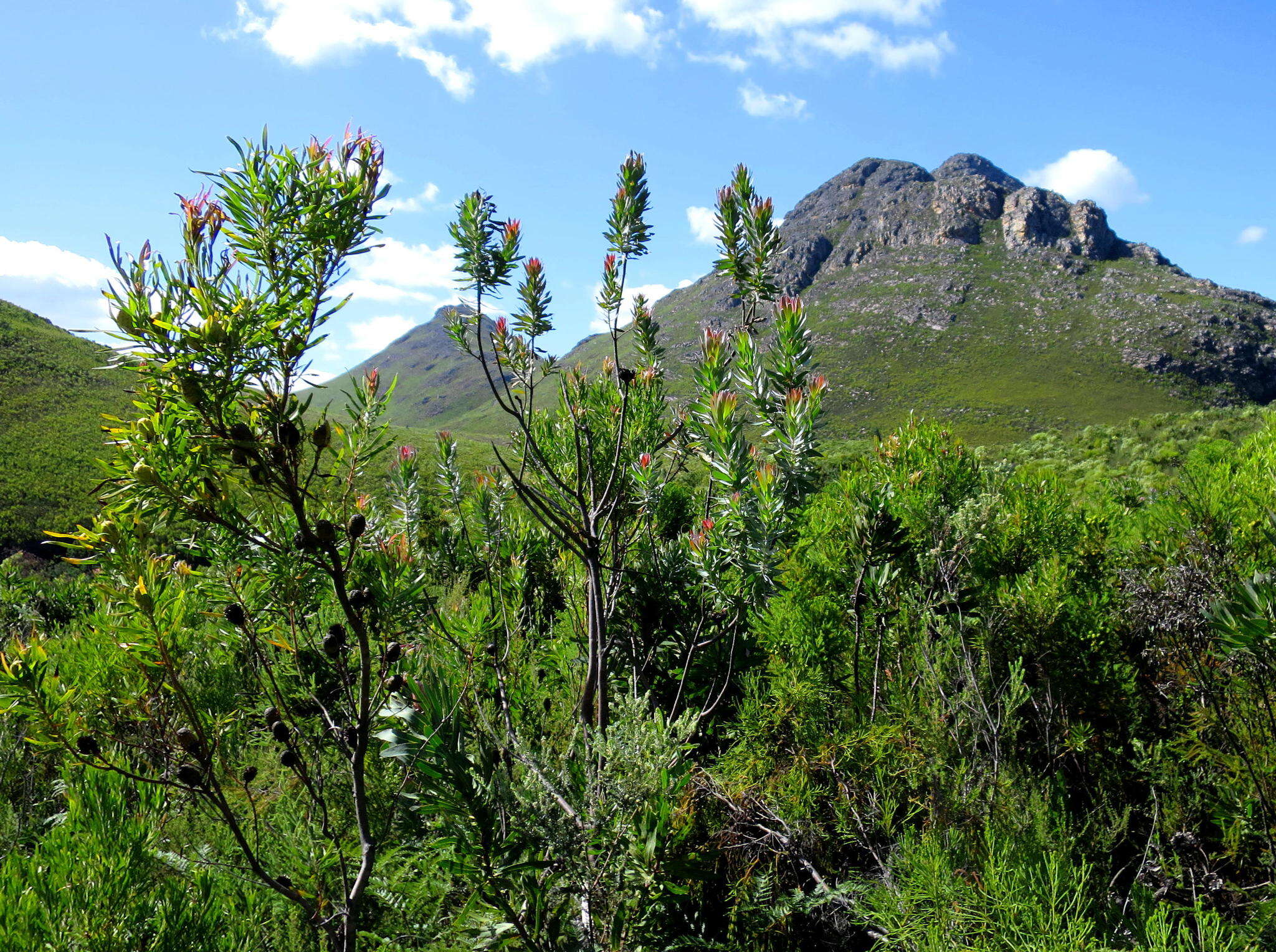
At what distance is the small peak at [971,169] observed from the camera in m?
161

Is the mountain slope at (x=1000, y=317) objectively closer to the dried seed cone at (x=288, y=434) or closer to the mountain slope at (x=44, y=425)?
the mountain slope at (x=44, y=425)

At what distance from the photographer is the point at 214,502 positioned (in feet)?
4.75

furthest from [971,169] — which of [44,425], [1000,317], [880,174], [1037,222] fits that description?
[44,425]

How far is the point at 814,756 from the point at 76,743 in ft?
8.44

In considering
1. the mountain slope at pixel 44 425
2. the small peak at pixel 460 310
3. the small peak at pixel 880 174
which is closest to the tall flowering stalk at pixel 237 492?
the small peak at pixel 460 310

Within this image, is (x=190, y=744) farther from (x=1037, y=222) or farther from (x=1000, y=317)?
(x=1037, y=222)

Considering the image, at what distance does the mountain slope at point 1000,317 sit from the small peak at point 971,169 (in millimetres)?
15554

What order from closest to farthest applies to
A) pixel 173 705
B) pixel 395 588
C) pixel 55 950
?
pixel 55 950 < pixel 395 588 < pixel 173 705

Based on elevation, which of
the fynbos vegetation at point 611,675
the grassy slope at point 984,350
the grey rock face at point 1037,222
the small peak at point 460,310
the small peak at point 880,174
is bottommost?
the fynbos vegetation at point 611,675

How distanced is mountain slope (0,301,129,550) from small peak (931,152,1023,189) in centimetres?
17805

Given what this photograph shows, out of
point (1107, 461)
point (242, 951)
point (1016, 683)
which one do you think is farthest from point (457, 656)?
point (1107, 461)

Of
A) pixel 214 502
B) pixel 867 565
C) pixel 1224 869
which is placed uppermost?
pixel 214 502

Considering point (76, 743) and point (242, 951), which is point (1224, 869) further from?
point (76, 743)

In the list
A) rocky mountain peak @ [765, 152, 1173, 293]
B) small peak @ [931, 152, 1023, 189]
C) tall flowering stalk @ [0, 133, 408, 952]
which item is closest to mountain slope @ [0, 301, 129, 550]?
tall flowering stalk @ [0, 133, 408, 952]
